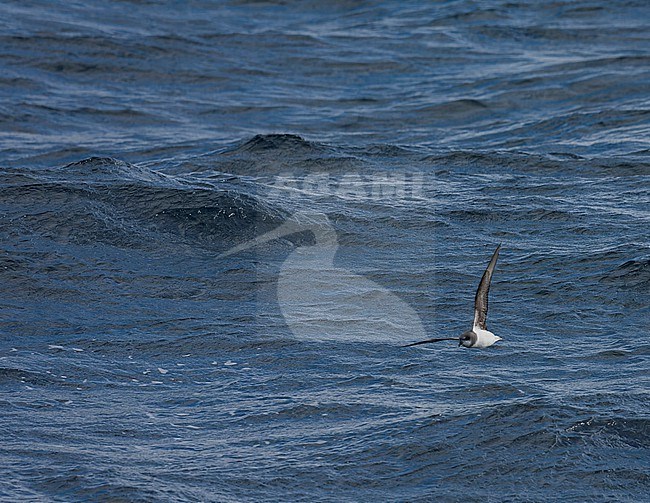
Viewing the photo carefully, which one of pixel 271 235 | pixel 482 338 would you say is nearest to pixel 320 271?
pixel 271 235

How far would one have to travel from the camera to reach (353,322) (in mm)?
12273

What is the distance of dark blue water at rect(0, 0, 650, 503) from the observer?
936 centimetres

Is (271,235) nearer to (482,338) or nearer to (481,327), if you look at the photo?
(481,327)

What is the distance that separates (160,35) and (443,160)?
36.4 feet

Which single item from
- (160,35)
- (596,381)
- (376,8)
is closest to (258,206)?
(596,381)

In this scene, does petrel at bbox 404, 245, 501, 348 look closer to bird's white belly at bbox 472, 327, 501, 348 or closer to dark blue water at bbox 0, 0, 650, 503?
bird's white belly at bbox 472, 327, 501, 348

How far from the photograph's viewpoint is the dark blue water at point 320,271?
368 inches

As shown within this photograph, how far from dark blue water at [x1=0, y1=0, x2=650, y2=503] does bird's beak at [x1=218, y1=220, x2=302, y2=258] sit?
0.07m

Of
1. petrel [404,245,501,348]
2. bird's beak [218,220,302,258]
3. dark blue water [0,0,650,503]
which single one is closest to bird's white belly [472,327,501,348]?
petrel [404,245,501,348]

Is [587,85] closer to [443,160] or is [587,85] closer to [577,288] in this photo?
[443,160]

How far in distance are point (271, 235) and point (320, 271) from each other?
1.22 meters

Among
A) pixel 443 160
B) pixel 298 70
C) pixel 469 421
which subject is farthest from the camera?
pixel 298 70

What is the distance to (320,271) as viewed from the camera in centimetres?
1380

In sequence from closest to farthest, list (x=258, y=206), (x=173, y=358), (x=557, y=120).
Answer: (x=173, y=358) → (x=258, y=206) → (x=557, y=120)
